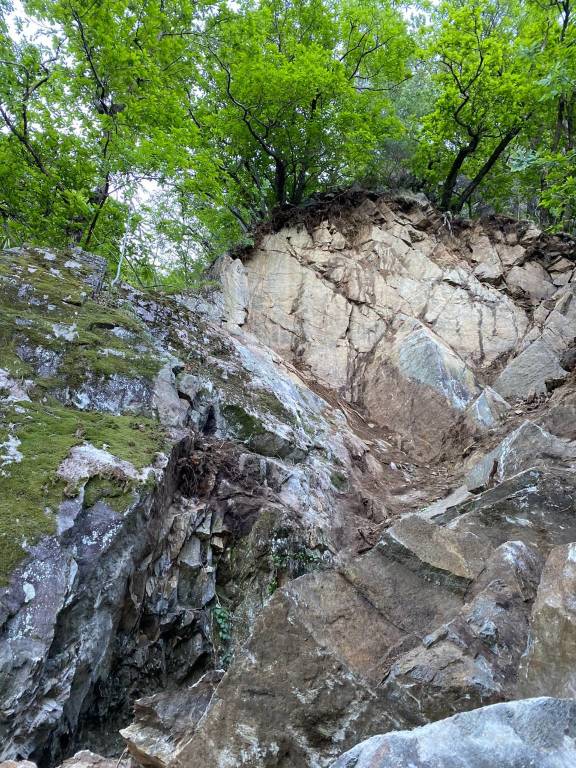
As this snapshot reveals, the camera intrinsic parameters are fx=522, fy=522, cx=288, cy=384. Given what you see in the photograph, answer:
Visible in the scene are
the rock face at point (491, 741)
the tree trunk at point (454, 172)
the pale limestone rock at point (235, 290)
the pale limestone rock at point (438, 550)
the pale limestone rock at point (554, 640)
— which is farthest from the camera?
the tree trunk at point (454, 172)

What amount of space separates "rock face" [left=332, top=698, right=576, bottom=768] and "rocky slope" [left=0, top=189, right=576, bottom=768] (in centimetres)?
1

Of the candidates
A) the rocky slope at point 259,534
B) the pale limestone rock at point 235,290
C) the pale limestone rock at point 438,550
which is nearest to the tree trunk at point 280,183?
the pale limestone rock at point 235,290

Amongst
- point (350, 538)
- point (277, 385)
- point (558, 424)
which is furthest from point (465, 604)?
point (277, 385)

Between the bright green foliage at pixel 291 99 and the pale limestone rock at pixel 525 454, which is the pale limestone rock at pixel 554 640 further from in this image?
the bright green foliage at pixel 291 99

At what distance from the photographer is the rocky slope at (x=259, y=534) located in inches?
122

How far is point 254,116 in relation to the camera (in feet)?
49.7

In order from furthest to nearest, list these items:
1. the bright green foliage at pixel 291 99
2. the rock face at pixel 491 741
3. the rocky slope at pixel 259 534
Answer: the bright green foliage at pixel 291 99 < the rocky slope at pixel 259 534 < the rock face at pixel 491 741

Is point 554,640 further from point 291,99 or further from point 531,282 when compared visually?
point 291,99

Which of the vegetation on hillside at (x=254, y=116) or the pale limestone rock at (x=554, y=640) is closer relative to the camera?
the pale limestone rock at (x=554, y=640)

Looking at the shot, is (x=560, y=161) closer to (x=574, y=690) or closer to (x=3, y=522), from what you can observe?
(x=574, y=690)

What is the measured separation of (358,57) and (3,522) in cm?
1786

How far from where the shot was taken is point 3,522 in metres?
4.28

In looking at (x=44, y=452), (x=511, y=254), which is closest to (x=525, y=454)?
(x=44, y=452)

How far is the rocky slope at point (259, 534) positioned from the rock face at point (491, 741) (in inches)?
0.6
